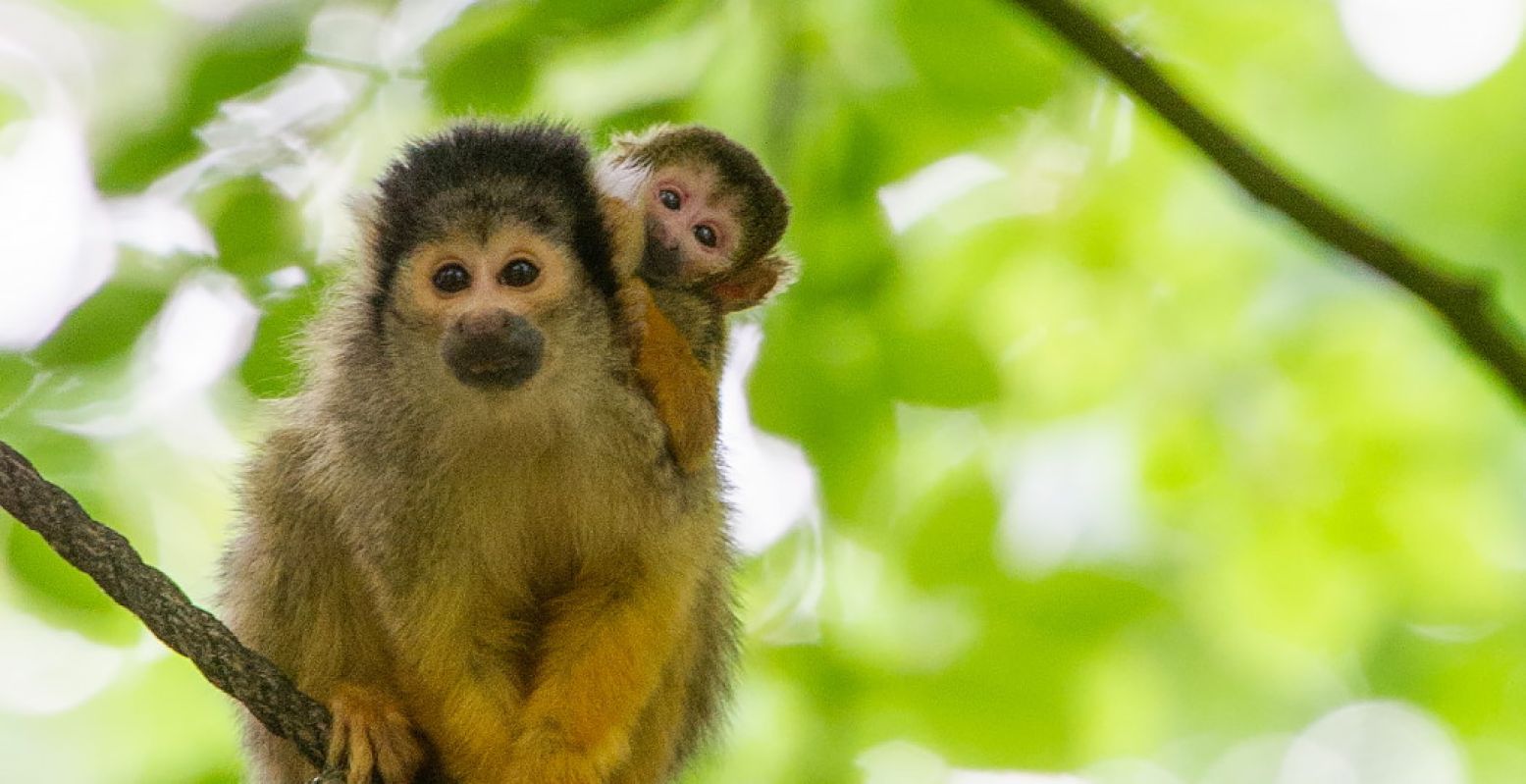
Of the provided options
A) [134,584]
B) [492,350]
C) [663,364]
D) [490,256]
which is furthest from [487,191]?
[134,584]

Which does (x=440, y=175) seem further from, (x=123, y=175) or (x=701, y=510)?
(x=701, y=510)

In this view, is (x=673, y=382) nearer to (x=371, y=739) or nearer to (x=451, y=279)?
(x=451, y=279)

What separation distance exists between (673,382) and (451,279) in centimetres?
56

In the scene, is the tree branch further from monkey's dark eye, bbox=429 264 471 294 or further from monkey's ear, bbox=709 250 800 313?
monkey's ear, bbox=709 250 800 313

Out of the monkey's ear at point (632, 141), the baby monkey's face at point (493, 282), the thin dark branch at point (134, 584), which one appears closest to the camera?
the thin dark branch at point (134, 584)

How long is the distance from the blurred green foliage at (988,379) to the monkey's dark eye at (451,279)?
15.8 inches

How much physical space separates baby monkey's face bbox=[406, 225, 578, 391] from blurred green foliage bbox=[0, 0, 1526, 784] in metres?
0.35

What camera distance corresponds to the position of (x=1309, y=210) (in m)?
2.17

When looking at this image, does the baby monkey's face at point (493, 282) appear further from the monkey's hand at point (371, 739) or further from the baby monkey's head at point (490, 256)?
the monkey's hand at point (371, 739)

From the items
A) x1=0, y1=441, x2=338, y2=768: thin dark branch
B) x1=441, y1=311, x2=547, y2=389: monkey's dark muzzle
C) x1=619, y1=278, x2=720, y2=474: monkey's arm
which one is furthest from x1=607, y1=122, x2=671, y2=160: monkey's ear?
x1=0, y1=441, x2=338, y2=768: thin dark branch

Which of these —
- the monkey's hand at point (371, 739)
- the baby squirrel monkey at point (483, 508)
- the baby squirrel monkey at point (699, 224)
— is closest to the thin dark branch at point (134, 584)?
the monkey's hand at point (371, 739)

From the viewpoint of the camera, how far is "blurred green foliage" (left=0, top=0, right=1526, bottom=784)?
3807mm

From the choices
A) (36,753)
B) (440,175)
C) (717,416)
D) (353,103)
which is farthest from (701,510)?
(36,753)

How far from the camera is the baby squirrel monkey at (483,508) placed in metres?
3.62
